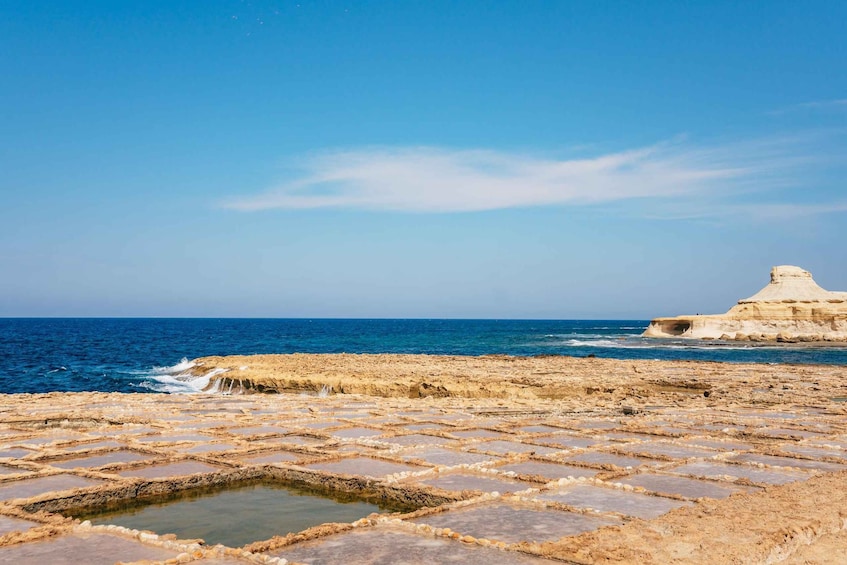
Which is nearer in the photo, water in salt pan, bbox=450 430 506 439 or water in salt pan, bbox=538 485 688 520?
water in salt pan, bbox=538 485 688 520

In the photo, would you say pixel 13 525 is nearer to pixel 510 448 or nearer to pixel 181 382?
pixel 510 448

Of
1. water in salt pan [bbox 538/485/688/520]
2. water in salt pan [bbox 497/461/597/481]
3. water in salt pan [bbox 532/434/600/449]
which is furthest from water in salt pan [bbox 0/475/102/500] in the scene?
water in salt pan [bbox 532/434/600/449]

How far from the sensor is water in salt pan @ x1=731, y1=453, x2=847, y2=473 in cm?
642

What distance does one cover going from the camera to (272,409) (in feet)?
37.0

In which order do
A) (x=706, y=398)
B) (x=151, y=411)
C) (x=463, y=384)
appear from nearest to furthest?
(x=151, y=411) → (x=706, y=398) → (x=463, y=384)

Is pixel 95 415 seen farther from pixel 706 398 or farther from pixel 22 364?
pixel 22 364

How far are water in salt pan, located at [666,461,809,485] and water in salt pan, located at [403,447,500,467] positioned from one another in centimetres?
181

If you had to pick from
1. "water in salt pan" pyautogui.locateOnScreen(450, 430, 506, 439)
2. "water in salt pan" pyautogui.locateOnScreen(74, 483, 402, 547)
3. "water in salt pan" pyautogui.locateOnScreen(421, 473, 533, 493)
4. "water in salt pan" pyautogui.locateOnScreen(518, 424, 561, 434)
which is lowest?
"water in salt pan" pyautogui.locateOnScreen(518, 424, 561, 434)

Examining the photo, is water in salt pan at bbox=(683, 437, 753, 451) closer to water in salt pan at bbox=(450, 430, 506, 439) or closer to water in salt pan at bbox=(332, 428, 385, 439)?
water in salt pan at bbox=(450, 430, 506, 439)

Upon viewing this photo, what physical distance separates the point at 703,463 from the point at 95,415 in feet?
27.1

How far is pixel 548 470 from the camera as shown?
614 centimetres

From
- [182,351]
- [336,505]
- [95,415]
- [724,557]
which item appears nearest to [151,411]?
[95,415]

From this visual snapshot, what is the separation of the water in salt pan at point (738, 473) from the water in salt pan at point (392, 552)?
306cm

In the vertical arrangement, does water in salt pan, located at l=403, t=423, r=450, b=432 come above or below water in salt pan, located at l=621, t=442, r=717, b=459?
below
